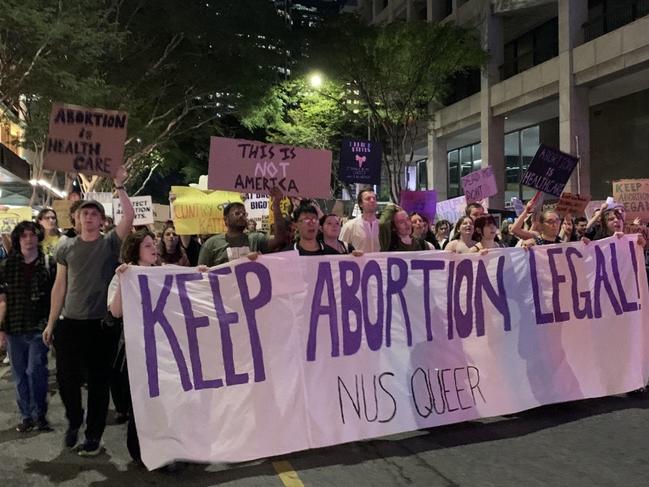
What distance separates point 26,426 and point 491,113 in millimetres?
23128

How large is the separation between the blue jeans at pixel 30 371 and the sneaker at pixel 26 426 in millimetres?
38

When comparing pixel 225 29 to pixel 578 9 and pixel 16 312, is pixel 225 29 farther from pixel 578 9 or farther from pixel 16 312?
pixel 16 312

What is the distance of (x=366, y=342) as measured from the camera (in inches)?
188

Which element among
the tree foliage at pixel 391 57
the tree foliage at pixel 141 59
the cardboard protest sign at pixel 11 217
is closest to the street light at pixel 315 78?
the tree foliage at pixel 391 57

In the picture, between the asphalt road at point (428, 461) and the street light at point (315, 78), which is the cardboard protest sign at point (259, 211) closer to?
the asphalt road at point (428, 461)

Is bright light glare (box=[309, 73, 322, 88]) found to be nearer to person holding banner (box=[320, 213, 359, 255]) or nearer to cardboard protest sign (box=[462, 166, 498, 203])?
cardboard protest sign (box=[462, 166, 498, 203])

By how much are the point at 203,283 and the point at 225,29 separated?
14.8 meters

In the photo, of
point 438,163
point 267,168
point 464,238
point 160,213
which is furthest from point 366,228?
point 438,163

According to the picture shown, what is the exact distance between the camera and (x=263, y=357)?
4422 millimetres

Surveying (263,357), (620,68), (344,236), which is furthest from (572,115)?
(263,357)

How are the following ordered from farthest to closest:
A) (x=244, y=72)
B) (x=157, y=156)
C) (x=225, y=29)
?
(x=157, y=156) < (x=244, y=72) < (x=225, y=29)

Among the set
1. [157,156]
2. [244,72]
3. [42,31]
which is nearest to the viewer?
[42,31]

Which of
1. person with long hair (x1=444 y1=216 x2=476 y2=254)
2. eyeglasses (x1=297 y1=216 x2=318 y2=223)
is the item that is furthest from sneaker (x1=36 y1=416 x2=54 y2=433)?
person with long hair (x1=444 y1=216 x2=476 y2=254)

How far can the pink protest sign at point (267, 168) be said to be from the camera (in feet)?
19.3
